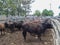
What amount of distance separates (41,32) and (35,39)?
3.9 inches

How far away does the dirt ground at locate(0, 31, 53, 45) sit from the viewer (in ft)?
5.59

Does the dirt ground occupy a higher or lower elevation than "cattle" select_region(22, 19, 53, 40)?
lower

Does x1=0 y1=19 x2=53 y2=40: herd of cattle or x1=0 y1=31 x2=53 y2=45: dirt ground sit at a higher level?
x1=0 y1=19 x2=53 y2=40: herd of cattle

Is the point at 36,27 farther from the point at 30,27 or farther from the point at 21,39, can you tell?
the point at 21,39

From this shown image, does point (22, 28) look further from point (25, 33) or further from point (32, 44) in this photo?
point (32, 44)

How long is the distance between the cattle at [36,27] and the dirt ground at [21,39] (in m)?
0.04

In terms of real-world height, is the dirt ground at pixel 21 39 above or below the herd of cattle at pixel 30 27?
below

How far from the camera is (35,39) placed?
5.71 feet

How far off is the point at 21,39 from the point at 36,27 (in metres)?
0.20

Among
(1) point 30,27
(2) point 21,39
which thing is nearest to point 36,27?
(1) point 30,27

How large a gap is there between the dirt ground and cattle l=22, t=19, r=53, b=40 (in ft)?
0.14

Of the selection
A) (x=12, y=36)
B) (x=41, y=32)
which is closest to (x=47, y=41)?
(x=41, y=32)

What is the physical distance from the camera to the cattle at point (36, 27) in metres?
1.67

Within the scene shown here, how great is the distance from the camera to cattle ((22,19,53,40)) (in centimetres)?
167
